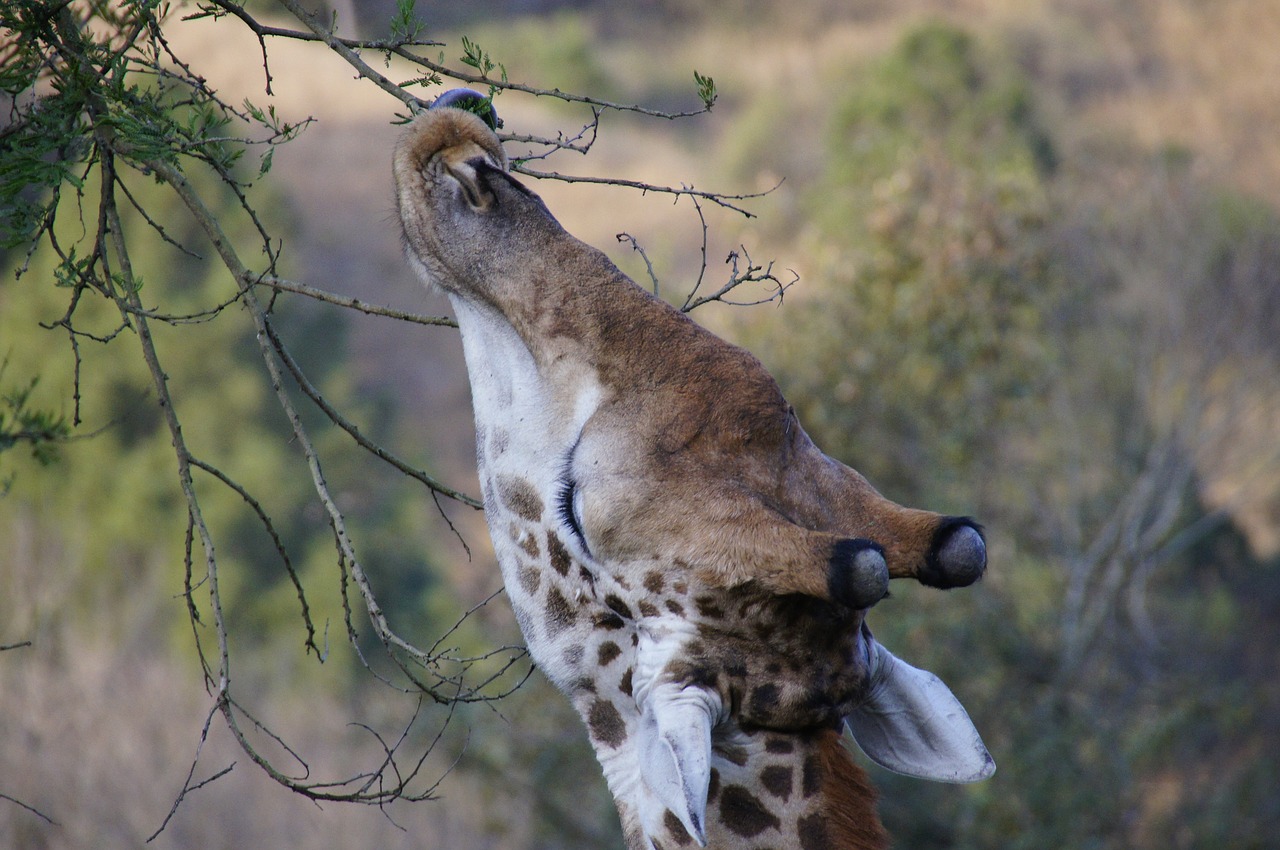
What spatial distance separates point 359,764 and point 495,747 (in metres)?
2.23

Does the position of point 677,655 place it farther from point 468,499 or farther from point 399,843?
point 399,843

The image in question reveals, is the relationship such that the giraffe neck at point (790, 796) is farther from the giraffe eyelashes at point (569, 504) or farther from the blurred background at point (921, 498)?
the blurred background at point (921, 498)

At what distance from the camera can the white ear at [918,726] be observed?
8.96ft

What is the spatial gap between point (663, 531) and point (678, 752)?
1.58ft

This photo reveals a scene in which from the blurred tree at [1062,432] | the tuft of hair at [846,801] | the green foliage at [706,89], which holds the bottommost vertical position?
the tuft of hair at [846,801]

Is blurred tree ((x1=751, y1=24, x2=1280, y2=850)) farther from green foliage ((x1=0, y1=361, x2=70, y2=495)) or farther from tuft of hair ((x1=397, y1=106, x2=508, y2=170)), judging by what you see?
tuft of hair ((x1=397, y1=106, x2=508, y2=170))

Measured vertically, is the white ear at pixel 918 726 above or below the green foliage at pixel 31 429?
below

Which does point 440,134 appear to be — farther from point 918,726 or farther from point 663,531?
point 918,726

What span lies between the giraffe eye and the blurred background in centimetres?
166

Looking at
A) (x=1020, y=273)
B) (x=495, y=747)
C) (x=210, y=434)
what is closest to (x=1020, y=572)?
(x=1020, y=273)

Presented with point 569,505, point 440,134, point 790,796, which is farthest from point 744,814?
point 440,134

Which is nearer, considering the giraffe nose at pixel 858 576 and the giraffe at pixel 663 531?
the giraffe nose at pixel 858 576

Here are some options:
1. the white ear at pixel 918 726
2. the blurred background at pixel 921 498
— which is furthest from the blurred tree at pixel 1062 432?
the white ear at pixel 918 726

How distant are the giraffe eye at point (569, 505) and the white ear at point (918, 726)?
725 mm
